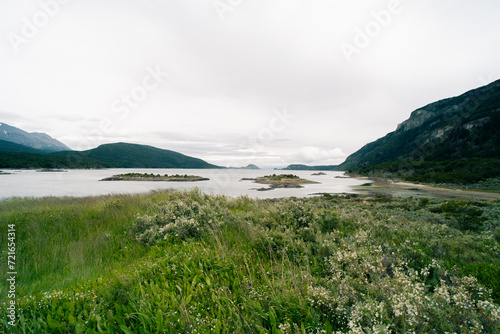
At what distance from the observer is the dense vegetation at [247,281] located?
271 cm

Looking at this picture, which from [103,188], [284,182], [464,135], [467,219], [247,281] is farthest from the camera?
[464,135]

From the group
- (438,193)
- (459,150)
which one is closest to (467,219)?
(438,193)

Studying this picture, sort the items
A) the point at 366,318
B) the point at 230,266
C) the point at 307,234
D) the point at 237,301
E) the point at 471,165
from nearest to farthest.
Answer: the point at 366,318, the point at 237,301, the point at 230,266, the point at 307,234, the point at 471,165

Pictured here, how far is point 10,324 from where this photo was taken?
2.67 metres

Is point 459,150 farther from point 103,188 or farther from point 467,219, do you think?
point 103,188

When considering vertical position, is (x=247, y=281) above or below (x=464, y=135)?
below

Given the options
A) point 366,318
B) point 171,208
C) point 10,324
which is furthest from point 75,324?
point 171,208

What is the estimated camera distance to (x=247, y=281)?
368 centimetres

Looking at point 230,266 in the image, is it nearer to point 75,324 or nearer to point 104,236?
point 75,324

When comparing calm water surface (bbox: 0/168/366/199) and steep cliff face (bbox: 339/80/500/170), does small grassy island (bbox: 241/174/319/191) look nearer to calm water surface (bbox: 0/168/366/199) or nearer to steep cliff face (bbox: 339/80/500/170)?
calm water surface (bbox: 0/168/366/199)

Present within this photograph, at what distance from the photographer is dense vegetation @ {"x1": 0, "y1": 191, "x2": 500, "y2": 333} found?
2.71 m

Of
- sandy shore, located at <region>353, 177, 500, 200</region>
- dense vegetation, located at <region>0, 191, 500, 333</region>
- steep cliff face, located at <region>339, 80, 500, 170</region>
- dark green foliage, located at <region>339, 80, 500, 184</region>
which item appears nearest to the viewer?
dense vegetation, located at <region>0, 191, 500, 333</region>

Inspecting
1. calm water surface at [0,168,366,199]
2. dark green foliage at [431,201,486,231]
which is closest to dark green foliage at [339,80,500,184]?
calm water surface at [0,168,366,199]

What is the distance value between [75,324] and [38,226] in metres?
7.03
